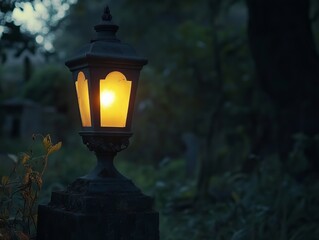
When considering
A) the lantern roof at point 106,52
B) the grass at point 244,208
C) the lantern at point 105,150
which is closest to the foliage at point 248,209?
the grass at point 244,208

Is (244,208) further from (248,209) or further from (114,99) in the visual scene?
(114,99)

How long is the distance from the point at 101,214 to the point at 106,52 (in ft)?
3.19

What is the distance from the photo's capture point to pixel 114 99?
3.46 m

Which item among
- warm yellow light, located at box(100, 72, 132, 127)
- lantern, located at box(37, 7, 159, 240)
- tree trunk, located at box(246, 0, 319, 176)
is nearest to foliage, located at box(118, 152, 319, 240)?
tree trunk, located at box(246, 0, 319, 176)

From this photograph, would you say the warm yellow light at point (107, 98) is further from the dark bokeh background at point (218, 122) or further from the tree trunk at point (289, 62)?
the tree trunk at point (289, 62)

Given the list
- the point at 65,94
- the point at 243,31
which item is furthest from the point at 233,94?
the point at 65,94

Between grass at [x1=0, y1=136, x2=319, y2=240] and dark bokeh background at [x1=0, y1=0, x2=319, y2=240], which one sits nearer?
grass at [x1=0, y1=136, x2=319, y2=240]

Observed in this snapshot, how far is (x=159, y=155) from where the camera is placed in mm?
13922

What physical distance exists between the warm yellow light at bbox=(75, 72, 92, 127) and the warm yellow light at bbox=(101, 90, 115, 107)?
100mm

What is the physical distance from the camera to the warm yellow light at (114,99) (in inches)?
135

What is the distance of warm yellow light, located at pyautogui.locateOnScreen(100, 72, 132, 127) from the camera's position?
11.2 feet

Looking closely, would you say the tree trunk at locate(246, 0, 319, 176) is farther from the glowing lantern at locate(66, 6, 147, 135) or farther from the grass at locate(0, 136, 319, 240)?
the glowing lantern at locate(66, 6, 147, 135)


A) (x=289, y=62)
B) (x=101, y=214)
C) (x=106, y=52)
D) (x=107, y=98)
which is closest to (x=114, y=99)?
(x=107, y=98)

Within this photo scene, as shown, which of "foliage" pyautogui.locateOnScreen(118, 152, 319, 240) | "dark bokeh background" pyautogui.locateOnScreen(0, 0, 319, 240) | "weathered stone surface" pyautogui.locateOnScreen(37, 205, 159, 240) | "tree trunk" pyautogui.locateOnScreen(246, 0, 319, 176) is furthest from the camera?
"tree trunk" pyautogui.locateOnScreen(246, 0, 319, 176)
